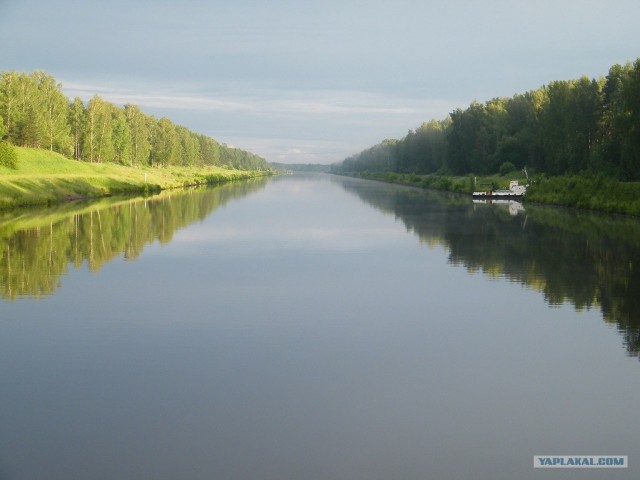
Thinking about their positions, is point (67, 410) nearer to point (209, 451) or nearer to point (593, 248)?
point (209, 451)

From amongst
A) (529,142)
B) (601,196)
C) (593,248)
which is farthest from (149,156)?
(593,248)

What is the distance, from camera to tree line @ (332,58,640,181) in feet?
177

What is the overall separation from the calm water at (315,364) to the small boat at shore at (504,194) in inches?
1903

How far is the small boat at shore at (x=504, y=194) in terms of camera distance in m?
72.5

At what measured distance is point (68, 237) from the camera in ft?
97.3

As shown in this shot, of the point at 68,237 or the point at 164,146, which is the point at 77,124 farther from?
the point at 68,237

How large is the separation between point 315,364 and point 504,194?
65.8 meters

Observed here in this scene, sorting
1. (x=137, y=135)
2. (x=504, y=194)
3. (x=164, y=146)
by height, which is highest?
(x=137, y=135)

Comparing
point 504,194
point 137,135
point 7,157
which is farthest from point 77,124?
point 504,194

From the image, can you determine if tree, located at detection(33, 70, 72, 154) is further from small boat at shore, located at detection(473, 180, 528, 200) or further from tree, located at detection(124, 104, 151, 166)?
small boat at shore, located at detection(473, 180, 528, 200)

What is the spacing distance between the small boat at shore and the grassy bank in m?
37.6

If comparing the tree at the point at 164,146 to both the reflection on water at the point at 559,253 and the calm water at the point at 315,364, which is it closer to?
the reflection on water at the point at 559,253

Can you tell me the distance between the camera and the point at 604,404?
937cm

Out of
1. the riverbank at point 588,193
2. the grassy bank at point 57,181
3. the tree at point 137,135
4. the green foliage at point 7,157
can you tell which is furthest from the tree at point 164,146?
the riverbank at point 588,193
